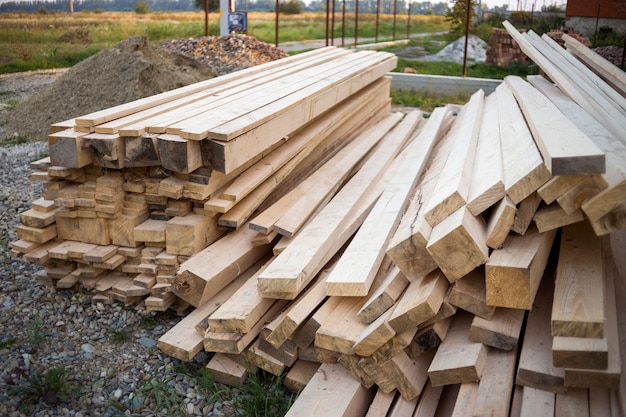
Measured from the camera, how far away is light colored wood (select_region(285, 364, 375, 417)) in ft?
9.17

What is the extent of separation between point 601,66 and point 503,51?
10.2 m

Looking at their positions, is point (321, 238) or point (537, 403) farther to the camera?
point (321, 238)

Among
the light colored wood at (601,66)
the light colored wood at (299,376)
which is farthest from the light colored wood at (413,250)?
the light colored wood at (601,66)

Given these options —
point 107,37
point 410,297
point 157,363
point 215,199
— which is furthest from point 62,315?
point 107,37

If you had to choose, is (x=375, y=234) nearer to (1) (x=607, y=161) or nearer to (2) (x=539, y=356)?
(2) (x=539, y=356)

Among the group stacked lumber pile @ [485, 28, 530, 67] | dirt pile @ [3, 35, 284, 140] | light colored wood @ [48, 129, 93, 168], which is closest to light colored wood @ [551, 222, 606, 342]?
light colored wood @ [48, 129, 93, 168]

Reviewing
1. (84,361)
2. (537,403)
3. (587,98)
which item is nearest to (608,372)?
(537,403)

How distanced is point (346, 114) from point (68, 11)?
2013cm

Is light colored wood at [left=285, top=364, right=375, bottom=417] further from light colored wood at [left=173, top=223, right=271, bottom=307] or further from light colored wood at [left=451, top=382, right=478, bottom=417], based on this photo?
light colored wood at [left=173, top=223, right=271, bottom=307]

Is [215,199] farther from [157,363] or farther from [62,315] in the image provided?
[62,315]

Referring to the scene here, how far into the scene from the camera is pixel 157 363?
3535 millimetres

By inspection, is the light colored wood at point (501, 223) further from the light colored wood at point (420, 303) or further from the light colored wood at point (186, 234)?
the light colored wood at point (186, 234)

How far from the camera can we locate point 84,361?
3.53 metres

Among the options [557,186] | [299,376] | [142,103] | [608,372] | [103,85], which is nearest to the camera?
[608,372]
